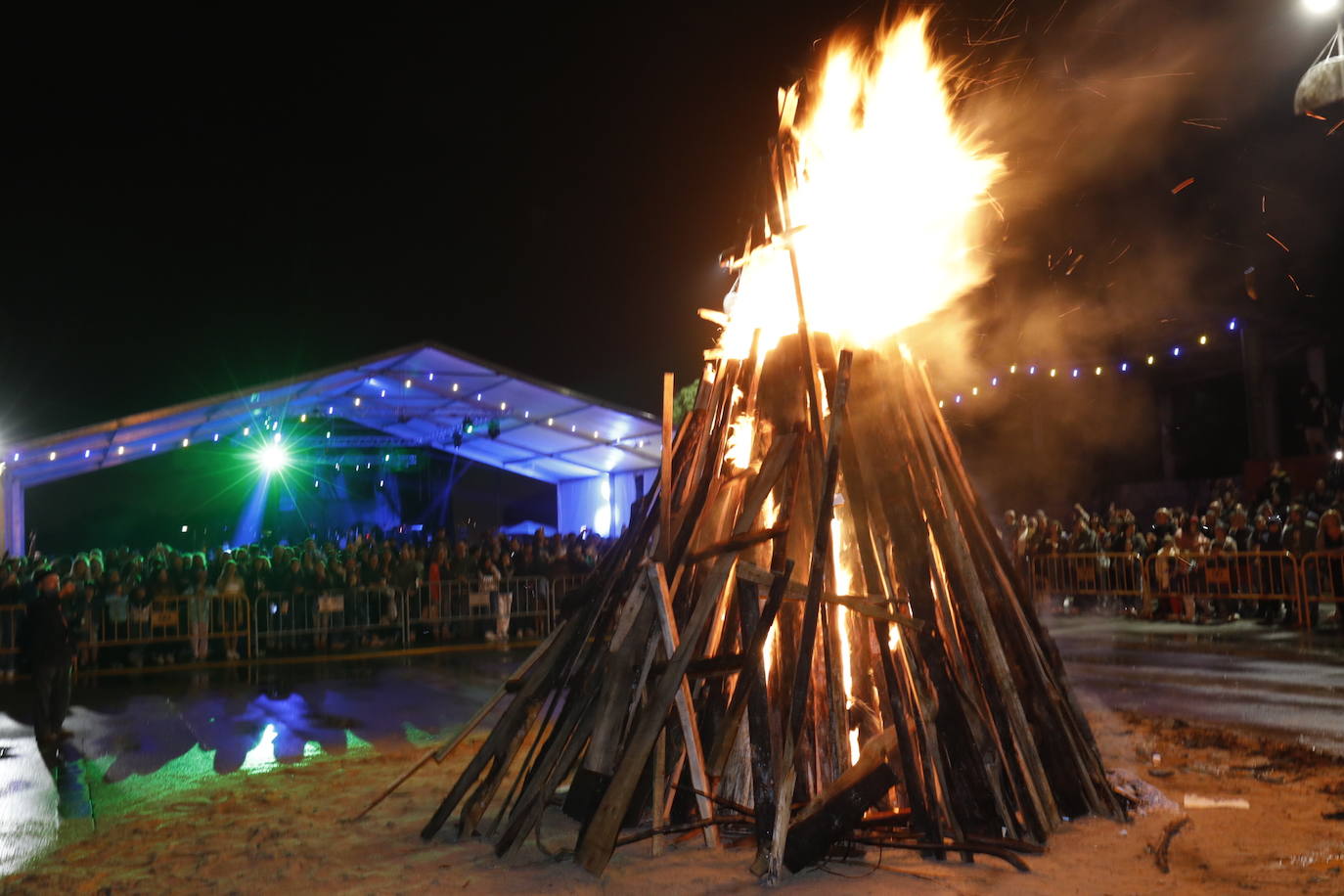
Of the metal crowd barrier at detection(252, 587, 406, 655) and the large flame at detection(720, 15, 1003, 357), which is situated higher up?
the large flame at detection(720, 15, 1003, 357)

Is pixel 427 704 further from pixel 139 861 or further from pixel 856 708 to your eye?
pixel 856 708

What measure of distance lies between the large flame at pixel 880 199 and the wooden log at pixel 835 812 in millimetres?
2854

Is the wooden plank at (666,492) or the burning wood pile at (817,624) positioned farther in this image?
the wooden plank at (666,492)

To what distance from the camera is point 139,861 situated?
557 centimetres

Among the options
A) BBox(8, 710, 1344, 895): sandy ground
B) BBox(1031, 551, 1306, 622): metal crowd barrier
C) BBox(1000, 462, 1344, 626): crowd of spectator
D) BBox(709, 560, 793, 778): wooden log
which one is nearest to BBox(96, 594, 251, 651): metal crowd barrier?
BBox(8, 710, 1344, 895): sandy ground

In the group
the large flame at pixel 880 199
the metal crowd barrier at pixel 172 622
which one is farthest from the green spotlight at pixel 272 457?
the large flame at pixel 880 199

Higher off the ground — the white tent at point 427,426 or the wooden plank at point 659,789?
the white tent at point 427,426

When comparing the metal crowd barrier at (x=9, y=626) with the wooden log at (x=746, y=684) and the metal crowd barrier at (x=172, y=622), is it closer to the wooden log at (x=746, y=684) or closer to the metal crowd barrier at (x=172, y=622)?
the metal crowd barrier at (x=172, y=622)

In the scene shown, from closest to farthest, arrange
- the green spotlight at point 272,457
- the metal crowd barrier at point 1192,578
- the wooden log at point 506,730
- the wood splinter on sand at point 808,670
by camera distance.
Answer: the wood splinter on sand at point 808,670, the wooden log at point 506,730, the metal crowd barrier at point 1192,578, the green spotlight at point 272,457

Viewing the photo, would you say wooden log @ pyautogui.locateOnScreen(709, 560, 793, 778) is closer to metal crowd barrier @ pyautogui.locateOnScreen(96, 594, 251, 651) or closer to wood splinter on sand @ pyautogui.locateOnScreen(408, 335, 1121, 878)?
wood splinter on sand @ pyautogui.locateOnScreen(408, 335, 1121, 878)

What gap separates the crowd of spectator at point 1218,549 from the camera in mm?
15430

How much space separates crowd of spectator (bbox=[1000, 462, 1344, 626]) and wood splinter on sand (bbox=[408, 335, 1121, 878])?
11.9 m

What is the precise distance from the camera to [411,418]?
24.5 m

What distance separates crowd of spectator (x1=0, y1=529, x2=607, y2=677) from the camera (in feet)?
51.3
